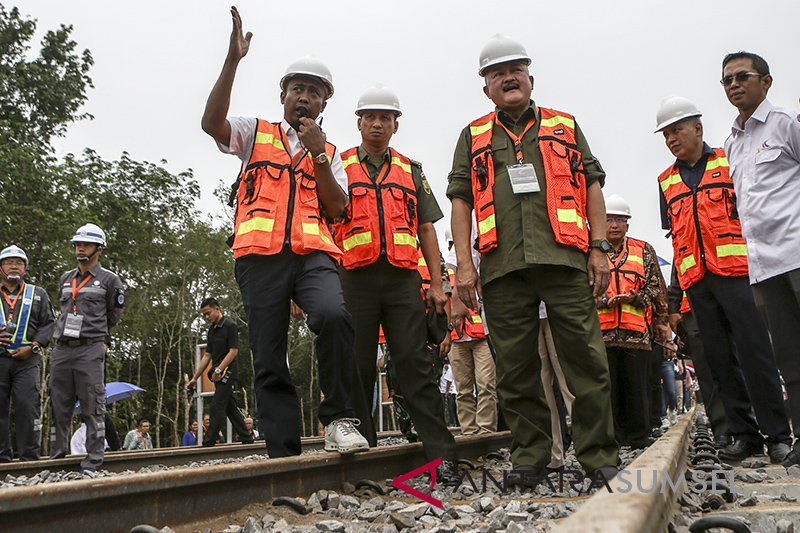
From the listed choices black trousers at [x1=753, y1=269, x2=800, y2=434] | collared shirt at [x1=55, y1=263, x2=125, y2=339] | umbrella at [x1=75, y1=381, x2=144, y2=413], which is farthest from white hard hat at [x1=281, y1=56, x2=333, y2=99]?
umbrella at [x1=75, y1=381, x2=144, y2=413]

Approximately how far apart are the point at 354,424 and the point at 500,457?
2152mm

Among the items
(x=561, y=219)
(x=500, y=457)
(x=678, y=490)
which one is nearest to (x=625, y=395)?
(x=500, y=457)

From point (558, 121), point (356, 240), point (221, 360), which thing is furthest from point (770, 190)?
point (221, 360)

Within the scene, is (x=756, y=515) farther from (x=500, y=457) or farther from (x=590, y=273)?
(x=500, y=457)

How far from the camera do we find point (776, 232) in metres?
4.71

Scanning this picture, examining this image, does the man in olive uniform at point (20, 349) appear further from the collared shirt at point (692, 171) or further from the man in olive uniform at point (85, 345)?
the collared shirt at point (692, 171)

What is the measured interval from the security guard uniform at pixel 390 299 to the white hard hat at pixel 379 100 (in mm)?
576

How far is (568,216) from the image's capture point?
4414 mm

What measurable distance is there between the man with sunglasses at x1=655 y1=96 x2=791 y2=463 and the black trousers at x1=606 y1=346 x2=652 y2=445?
0.78 metres

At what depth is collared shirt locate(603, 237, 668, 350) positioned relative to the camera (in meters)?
6.87

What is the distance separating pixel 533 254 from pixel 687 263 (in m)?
2.28

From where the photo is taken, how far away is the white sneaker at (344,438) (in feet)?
14.9

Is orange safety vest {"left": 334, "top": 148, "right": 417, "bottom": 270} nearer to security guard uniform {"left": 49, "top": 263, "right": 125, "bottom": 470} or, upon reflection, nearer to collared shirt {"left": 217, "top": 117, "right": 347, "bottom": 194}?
collared shirt {"left": 217, "top": 117, "right": 347, "bottom": 194}

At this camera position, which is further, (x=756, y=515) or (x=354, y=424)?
(x=354, y=424)
